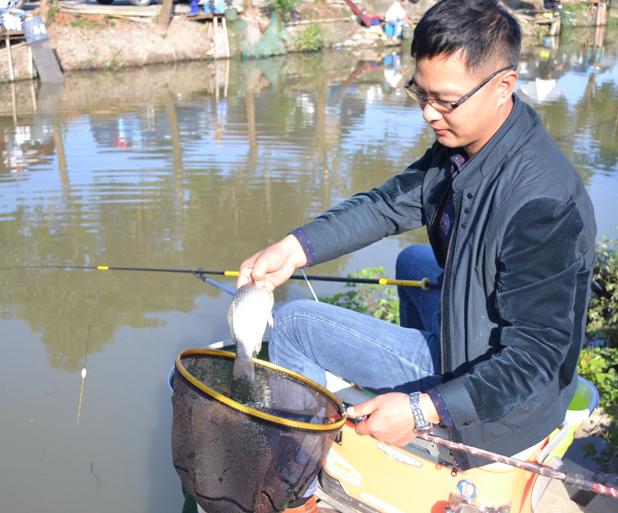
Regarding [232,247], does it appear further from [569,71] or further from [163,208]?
[569,71]

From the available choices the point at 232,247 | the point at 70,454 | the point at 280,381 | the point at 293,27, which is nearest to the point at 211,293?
the point at 232,247

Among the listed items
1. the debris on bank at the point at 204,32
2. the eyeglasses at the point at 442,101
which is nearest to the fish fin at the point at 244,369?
the eyeglasses at the point at 442,101

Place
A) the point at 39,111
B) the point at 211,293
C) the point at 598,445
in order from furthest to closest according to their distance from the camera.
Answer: the point at 39,111, the point at 211,293, the point at 598,445

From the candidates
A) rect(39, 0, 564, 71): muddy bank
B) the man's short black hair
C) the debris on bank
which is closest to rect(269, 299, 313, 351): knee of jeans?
the man's short black hair

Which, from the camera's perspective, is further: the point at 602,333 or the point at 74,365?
the point at 74,365

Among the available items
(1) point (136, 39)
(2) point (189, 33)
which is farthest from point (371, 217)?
(2) point (189, 33)

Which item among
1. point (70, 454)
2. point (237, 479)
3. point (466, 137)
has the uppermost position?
point (466, 137)

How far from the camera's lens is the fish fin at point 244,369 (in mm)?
2352

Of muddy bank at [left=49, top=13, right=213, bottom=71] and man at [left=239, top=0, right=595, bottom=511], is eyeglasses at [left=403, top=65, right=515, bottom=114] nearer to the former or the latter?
man at [left=239, top=0, right=595, bottom=511]

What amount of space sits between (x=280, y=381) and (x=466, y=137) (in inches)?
40.0

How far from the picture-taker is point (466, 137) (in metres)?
2.30

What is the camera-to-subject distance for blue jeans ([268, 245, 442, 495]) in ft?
8.41

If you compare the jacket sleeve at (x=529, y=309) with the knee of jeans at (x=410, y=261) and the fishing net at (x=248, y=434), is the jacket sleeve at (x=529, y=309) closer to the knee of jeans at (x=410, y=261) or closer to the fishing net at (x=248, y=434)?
the fishing net at (x=248, y=434)

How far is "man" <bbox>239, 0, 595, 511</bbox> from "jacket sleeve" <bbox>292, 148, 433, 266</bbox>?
0.32 meters
